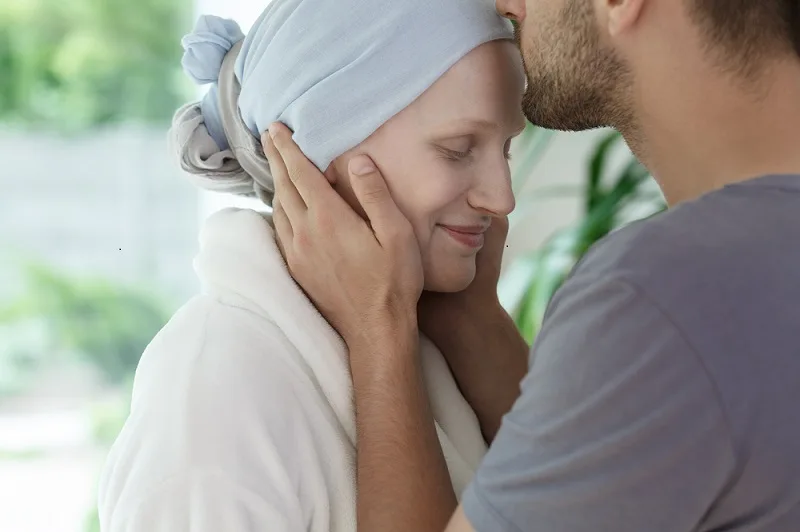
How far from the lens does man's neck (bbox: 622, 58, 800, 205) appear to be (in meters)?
0.99

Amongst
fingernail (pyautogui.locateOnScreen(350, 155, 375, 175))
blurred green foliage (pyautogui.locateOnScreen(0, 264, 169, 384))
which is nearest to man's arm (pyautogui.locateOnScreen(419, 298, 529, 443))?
fingernail (pyautogui.locateOnScreen(350, 155, 375, 175))

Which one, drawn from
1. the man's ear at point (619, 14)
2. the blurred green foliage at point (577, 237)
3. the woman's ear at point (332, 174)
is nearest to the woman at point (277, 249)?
the woman's ear at point (332, 174)

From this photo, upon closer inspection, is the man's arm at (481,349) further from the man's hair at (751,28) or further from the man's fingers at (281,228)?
the man's hair at (751,28)

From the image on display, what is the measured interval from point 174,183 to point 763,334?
2605 millimetres

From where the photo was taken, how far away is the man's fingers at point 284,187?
1.31 metres

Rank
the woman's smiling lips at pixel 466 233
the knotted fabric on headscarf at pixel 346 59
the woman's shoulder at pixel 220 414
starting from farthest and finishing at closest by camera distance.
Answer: the woman's smiling lips at pixel 466 233 → the knotted fabric on headscarf at pixel 346 59 → the woman's shoulder at pixel 220 414

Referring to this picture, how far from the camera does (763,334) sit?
831 mm

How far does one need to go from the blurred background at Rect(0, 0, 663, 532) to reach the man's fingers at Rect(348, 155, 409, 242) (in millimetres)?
1649

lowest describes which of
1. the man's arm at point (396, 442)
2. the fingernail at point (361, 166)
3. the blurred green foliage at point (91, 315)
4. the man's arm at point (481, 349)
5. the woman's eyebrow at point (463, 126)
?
the blurred green foliage at point (91, 315)

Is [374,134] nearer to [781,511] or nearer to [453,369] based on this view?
[453,369]

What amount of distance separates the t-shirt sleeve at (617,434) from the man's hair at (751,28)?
33 centimetres

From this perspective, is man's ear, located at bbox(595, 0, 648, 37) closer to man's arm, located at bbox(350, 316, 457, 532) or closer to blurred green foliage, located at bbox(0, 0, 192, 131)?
man's arm, located at bbox(350, 316, 457, 532)

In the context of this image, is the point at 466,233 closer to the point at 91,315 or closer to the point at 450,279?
the point at 450,279

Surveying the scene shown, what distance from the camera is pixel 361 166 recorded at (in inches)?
50.6
